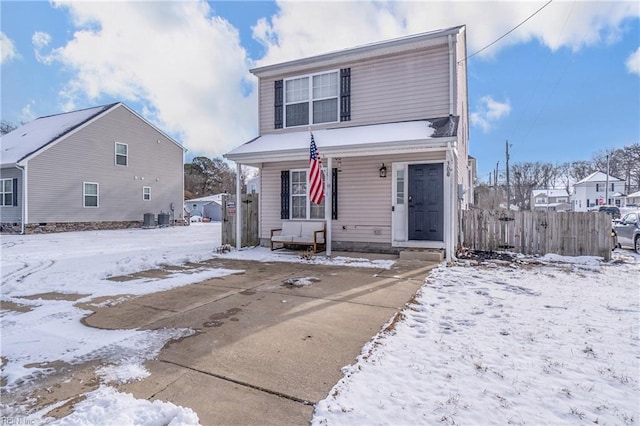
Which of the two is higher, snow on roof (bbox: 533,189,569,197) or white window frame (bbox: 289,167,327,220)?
snow on roof (bbox: 533,189,569,197)

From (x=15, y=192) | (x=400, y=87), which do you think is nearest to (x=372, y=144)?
(x=400, y=87)

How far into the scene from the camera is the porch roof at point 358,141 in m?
7.45

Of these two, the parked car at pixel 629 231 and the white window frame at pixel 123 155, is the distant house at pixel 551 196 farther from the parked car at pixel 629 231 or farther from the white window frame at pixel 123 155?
the white window frame at pixel 123 155

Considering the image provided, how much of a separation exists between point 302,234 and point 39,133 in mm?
18124

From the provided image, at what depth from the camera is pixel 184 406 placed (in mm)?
2182

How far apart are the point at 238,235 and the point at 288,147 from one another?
3044 mm

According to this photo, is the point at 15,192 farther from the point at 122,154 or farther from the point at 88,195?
the point at 122,154

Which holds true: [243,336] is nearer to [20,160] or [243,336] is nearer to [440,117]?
[440,117]

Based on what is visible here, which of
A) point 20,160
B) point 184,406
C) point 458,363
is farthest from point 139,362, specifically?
point 20,160

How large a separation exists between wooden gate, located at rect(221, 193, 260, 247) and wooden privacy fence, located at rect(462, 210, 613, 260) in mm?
6384

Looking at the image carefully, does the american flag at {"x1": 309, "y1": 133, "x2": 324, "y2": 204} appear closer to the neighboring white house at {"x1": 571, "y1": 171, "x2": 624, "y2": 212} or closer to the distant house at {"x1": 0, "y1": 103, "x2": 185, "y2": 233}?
the distant house at {"x1": 0, "y1": 103, "x2": 185, "y2": 233}

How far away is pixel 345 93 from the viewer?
9.57 metres

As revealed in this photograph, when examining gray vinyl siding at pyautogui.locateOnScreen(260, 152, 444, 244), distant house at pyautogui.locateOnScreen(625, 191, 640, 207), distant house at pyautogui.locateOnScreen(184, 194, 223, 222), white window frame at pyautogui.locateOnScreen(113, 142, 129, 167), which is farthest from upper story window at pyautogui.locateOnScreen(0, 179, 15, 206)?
distant house at pyautogui.locateOnScreen(625, 191, 640, 207)

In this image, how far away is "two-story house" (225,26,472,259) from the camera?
8320mm
